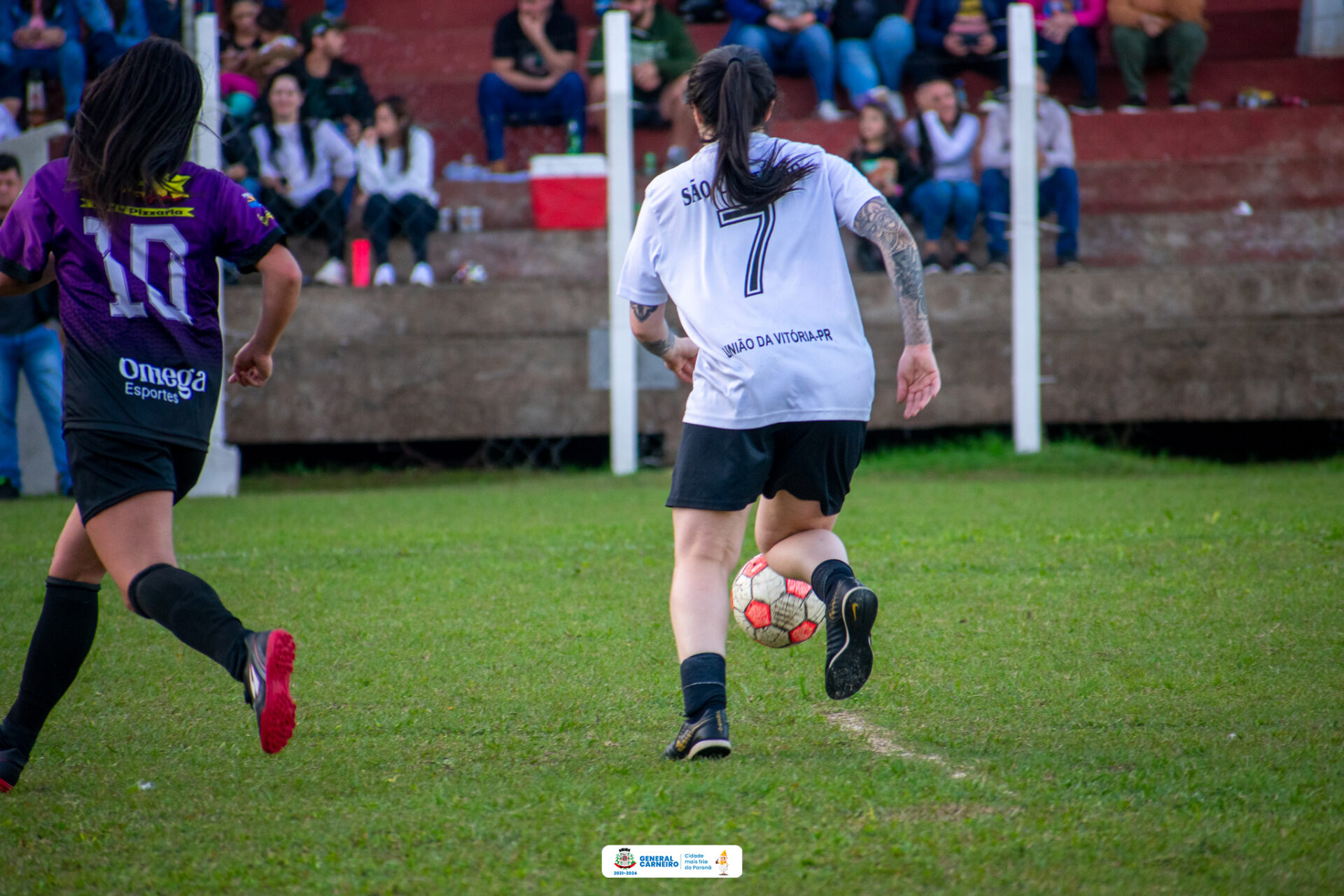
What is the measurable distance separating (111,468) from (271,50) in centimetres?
1019

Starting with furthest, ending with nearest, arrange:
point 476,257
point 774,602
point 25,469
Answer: point 476,257
point 25,469
point 774,602

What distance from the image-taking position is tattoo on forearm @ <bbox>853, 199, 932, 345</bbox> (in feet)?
10.6

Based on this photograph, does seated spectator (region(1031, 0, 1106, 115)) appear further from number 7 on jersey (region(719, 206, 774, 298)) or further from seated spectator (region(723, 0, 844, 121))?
number 7 on jersey (region(719, 206, 774, 298))

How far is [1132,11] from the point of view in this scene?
43.2 ft

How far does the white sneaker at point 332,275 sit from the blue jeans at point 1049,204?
226 inches

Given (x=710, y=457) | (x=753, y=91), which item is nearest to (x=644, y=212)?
(x=753, y=91)

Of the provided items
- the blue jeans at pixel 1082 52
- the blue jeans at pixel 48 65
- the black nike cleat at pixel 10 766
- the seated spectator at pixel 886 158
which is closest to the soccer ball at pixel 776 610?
the black nike cleat at pixel 10 766

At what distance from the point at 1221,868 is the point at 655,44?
1076cm

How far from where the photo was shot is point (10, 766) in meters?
3.07

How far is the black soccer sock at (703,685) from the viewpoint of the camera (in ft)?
10.2

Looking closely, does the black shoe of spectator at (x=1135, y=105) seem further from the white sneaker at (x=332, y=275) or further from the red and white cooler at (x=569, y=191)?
the white sneaker at (x=332, y=275)

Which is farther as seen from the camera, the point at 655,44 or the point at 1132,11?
the point at 1132,11

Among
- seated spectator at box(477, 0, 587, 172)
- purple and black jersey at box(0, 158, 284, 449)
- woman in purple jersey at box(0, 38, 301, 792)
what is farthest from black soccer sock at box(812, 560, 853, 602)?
seated spectator at box(477, 0, 587, 172)

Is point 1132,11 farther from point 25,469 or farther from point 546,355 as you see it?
point 25,469
